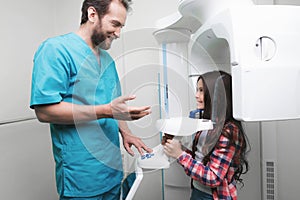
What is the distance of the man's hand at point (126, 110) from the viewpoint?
2.44 feet

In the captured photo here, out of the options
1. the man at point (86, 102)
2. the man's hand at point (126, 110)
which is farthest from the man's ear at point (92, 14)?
the man's hand at point (126, 110)

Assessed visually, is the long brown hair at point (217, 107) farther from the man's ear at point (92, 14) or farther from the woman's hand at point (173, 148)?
the man's ear at point (92, 14)

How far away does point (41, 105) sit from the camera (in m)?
0.84

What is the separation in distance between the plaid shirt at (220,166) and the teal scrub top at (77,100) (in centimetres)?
29

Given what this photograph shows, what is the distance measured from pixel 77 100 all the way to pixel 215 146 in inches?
19.4

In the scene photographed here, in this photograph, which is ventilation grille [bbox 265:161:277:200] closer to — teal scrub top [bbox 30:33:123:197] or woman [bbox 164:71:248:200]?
woman [bbox 164:71:248:200]

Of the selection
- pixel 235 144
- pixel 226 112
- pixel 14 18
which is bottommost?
pixel 235 144

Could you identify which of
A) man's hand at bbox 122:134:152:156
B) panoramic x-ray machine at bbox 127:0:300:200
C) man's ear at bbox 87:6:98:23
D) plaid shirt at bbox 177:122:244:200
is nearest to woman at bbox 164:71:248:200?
plaid shirt at bbox 177:122:244:200

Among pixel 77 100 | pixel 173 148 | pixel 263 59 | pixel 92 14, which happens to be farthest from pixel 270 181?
pixel 92 14

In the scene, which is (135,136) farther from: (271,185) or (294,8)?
(271,185)

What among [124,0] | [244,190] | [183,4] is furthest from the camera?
[244,190]

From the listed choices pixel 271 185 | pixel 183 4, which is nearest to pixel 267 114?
pixel 183 4

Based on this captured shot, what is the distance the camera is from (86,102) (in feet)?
2.88

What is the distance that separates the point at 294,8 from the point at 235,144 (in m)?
0.44
